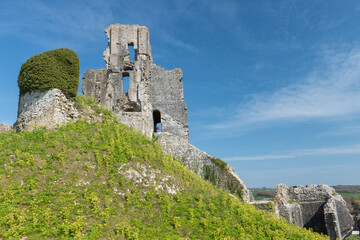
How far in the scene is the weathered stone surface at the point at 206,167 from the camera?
17109 mm

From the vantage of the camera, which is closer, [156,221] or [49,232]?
[49,232]

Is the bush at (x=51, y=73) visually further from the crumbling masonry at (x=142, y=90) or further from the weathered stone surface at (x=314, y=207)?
the weathered stone surface at (x=314, y=207)

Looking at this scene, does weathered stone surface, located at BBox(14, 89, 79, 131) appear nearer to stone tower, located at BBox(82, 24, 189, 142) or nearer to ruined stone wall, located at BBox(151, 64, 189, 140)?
stone tower, located at BBox(82, 24, 189, 142)

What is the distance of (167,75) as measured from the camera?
926 inches

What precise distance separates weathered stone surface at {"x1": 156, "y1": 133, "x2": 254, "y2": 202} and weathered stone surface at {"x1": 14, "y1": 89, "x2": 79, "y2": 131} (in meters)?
8.38

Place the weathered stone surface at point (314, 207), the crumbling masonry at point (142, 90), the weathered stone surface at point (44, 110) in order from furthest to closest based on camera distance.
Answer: the crumbling masonry at point (142, 90), the weathered stone surface at point (314, 207), the weathered stone surface at point (44, 110)

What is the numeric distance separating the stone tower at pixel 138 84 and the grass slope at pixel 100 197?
27.6 ft

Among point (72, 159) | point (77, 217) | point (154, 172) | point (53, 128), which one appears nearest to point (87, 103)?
point (53, 128)

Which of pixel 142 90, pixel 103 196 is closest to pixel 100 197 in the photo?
pixel 103 196

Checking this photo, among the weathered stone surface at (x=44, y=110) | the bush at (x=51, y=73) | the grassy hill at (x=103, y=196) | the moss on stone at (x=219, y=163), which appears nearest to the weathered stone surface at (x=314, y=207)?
the moss on stone at (x=219, y=163)

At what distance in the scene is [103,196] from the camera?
9.12 m

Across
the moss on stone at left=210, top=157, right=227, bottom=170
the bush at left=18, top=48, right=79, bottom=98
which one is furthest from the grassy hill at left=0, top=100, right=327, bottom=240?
the moss on stone at left=210, top=157, right=227, bottom=170

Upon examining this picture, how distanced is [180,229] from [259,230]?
11.5 ft

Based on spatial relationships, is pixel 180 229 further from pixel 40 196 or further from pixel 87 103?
pixel 87 103
